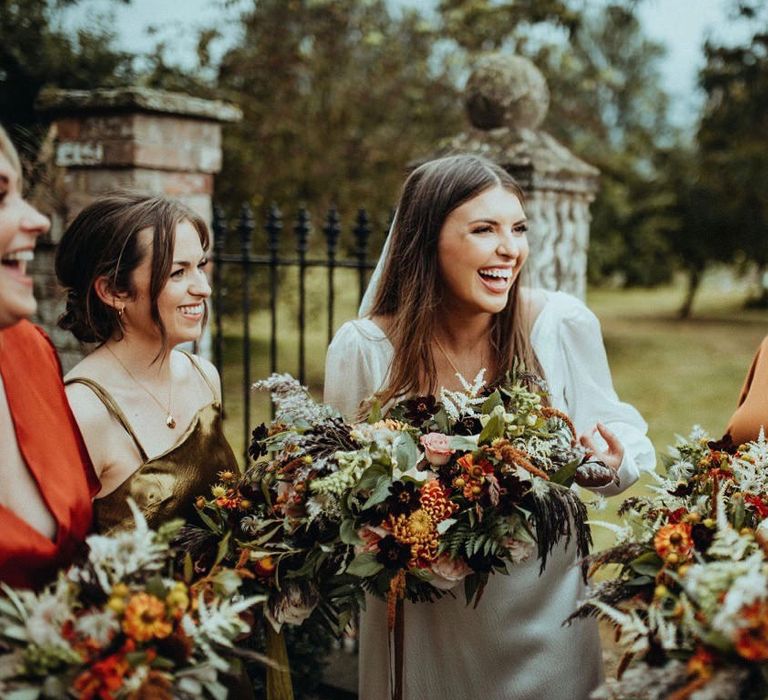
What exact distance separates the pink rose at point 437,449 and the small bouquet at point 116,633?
594 millimetres

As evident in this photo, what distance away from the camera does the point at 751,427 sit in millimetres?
2371

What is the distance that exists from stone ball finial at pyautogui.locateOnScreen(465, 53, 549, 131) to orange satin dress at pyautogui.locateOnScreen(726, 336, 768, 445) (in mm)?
1803

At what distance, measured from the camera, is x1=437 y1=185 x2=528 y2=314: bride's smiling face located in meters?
2.49

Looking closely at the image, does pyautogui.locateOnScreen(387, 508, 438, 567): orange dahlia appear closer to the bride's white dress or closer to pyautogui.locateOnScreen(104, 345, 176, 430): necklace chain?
the bride's white dress

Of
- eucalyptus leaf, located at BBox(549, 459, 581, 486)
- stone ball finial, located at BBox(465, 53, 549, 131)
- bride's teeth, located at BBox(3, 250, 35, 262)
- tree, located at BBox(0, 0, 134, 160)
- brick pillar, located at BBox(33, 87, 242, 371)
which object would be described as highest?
tree, located at BBox(0, 0, 134, 160)

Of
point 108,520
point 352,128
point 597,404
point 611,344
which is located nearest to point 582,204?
point 597,404

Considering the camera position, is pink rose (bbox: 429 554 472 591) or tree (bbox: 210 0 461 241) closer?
pink rose (bbox: 429 554 472 591)

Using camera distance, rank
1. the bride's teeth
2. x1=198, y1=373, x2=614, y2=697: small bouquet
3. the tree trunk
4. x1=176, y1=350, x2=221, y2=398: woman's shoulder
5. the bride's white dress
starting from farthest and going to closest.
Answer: the tree trunk → x1=176, y1=350, x2=221, y2=398: woman's shoulder → the bride's white dress → x1=198, y1=373, x2=614, y2=697: small bouquet → the bride's teeth

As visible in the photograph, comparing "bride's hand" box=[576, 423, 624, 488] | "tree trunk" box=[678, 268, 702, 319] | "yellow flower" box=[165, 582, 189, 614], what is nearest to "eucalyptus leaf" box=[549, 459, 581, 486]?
"bride's hand" box=[576, 423, 624, 488]

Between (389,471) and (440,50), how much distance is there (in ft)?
32.8

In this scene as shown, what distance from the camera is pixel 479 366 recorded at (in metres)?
2.67

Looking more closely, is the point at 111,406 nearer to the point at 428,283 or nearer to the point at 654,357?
the point at 428,283

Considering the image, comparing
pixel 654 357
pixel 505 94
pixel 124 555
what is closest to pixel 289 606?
pixel 124 555

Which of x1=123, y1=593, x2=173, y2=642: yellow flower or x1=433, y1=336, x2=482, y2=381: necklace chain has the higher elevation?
x1=433, y1=336, x2=482, y2=381: necklace chain
